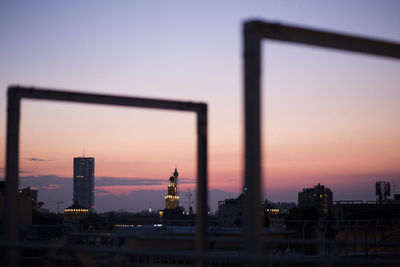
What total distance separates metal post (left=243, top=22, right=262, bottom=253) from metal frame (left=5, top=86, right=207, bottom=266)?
2.62 meters

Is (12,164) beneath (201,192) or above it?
above

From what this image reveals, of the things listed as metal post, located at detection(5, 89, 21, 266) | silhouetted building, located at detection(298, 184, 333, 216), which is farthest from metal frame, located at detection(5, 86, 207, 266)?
silhouetted building, located at detection(298, 184, 333, 216)

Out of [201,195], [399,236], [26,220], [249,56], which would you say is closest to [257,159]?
[249,56]

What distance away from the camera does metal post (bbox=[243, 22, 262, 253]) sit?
6.96 metres

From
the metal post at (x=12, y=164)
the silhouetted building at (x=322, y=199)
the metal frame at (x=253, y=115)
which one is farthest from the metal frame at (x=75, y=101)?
the silhouetted building at (x=322, y=199)

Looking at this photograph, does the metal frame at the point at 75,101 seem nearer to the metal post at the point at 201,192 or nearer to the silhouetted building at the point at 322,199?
the metal post at the point at 201,192

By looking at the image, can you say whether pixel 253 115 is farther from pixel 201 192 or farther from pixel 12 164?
pixel 12 164

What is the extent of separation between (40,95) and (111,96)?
128 centimetres

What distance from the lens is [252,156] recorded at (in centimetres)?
698

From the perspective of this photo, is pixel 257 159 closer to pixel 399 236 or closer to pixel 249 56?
pixel 249 56

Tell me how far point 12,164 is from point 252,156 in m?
4.63

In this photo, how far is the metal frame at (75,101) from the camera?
939cm

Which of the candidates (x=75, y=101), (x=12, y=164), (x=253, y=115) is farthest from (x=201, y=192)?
(x=12, y=164)

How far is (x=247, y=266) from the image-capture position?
333 inches
